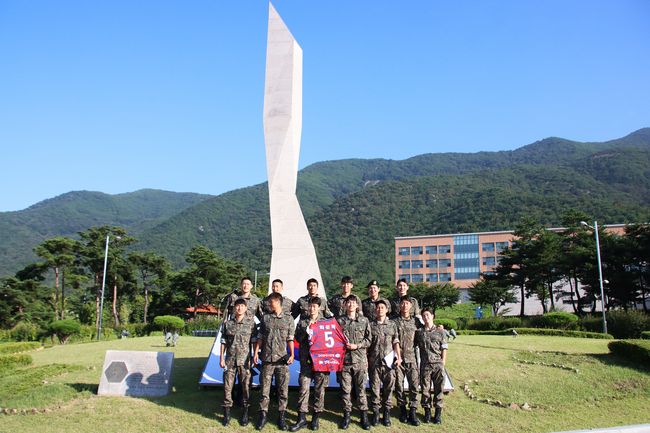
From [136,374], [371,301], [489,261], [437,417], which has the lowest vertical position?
[437,417]

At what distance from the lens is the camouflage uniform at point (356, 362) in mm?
6449

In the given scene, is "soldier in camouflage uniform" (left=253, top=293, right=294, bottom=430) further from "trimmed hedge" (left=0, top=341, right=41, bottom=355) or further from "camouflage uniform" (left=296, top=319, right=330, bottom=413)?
"trimmed hedge" (left=0, top=341, right=41, bottom=355)

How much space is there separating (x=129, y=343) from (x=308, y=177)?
125m

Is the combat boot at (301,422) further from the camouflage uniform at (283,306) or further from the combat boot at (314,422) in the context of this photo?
the camouflage uniform at (283,306)

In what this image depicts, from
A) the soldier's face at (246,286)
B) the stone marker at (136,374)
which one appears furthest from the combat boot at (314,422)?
the stone marker at (136,374)

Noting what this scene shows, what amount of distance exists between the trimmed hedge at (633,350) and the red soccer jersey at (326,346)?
23.4 ft

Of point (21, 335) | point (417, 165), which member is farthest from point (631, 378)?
point (417, 165)

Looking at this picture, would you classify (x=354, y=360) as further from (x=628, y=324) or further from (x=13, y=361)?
(x=628, y=324)

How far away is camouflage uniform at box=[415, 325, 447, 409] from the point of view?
6885mm

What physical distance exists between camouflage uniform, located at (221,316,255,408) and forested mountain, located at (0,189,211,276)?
75.6 m

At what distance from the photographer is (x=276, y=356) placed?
6.43m

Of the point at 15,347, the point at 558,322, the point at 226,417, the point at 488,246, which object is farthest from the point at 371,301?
the point at 488,246

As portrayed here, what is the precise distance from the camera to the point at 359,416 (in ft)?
22.3

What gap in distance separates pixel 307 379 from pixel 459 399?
8.85 ft
